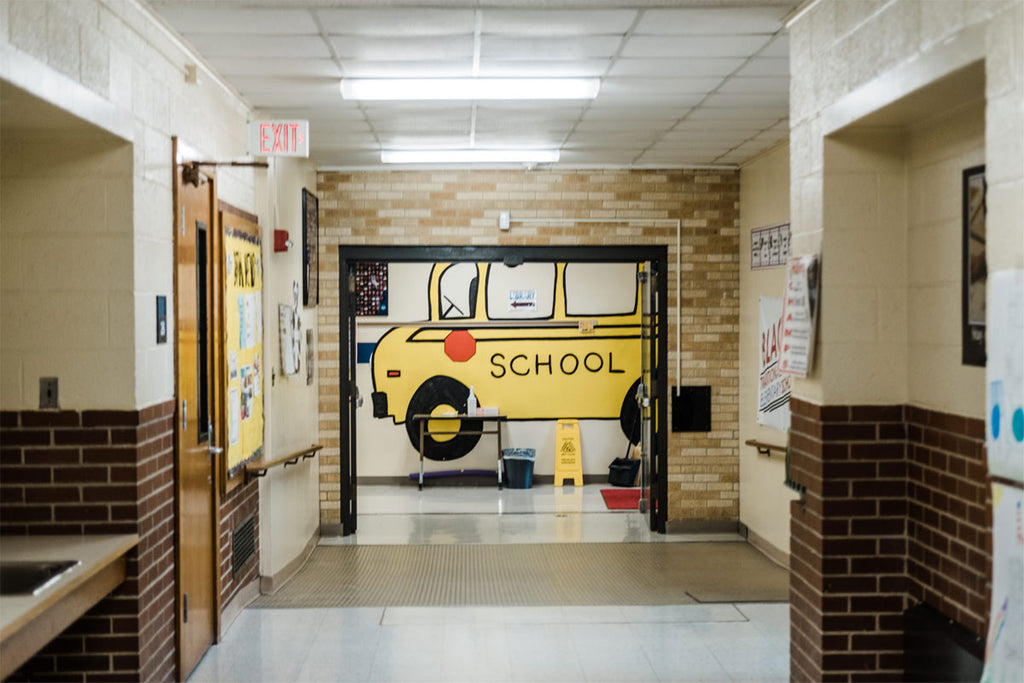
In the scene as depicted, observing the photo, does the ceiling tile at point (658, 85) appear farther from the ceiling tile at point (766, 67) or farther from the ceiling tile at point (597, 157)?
the ceiling tile at point (597, 157)

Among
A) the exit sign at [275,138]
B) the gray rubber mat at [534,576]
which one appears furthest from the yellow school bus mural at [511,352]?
the exit sign at [275,138]

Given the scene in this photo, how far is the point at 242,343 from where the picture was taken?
5281mm

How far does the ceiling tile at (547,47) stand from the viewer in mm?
4234

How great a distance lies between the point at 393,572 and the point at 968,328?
4.50m

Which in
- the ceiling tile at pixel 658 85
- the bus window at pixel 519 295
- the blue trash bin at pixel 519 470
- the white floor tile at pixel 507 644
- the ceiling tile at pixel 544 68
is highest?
the ceiling tile at pixel 658 85

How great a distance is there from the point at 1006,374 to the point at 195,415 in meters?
3.56

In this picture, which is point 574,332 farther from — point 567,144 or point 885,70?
point 885,70

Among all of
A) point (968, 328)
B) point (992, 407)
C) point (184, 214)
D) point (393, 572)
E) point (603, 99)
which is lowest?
point (393, 572)

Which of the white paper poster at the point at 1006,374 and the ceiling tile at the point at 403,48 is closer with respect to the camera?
the white paper poster at the point at 1006,374

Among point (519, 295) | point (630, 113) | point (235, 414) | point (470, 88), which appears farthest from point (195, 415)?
point (519, 295)

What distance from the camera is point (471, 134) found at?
646cm

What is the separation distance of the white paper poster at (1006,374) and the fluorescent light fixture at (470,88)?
3.12 metres

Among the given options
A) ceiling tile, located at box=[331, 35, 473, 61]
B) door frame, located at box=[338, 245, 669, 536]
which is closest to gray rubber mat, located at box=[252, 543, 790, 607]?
door frame, located at box=[338, 245, 669, 536]

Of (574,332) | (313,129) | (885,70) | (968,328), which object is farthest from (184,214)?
(574,332)
